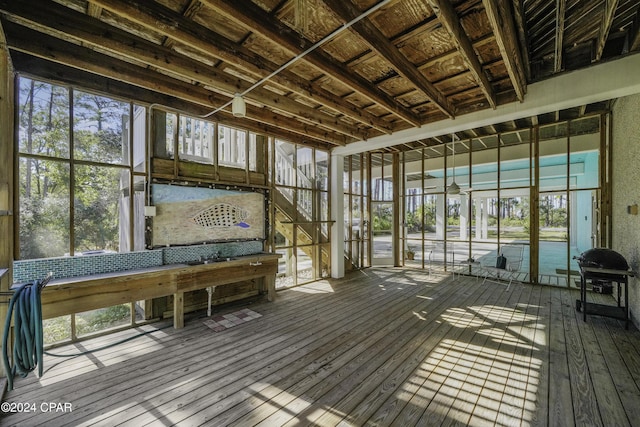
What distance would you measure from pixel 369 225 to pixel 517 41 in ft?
17.5

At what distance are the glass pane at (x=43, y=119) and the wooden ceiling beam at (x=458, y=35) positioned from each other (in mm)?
4250

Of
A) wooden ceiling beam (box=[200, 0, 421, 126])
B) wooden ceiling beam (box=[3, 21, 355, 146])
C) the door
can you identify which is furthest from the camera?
the door

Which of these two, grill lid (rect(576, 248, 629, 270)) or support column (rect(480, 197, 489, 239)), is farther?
support column (rect(480, 197, 489, 239))

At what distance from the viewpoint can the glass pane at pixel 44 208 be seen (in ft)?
9.80

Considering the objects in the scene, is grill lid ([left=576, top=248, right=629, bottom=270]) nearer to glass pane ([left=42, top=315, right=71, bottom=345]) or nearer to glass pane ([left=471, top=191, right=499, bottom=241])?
glass pane ([left=42, top=315, right=71, bottom=345])

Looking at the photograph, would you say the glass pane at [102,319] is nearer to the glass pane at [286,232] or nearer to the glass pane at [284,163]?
the glass pane at [286,232]

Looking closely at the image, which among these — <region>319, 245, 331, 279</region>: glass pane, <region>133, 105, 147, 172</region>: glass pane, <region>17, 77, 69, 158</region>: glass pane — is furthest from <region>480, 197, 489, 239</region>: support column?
<region>17, 77, 69, 158</region>: glass pane

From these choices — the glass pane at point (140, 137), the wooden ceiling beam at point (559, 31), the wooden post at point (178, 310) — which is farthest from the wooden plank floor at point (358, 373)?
the wooden ceiling beam at point (559, 31)

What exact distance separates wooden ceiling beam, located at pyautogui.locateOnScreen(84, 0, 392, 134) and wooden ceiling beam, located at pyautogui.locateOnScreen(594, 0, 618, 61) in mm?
3111

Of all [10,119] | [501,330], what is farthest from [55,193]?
[501,330]

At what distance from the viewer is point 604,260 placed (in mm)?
3789

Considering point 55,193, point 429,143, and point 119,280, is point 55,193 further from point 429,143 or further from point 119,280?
point 429,143

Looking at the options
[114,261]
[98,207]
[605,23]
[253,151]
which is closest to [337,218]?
[253,151]

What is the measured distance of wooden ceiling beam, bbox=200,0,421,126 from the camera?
2.22 m
